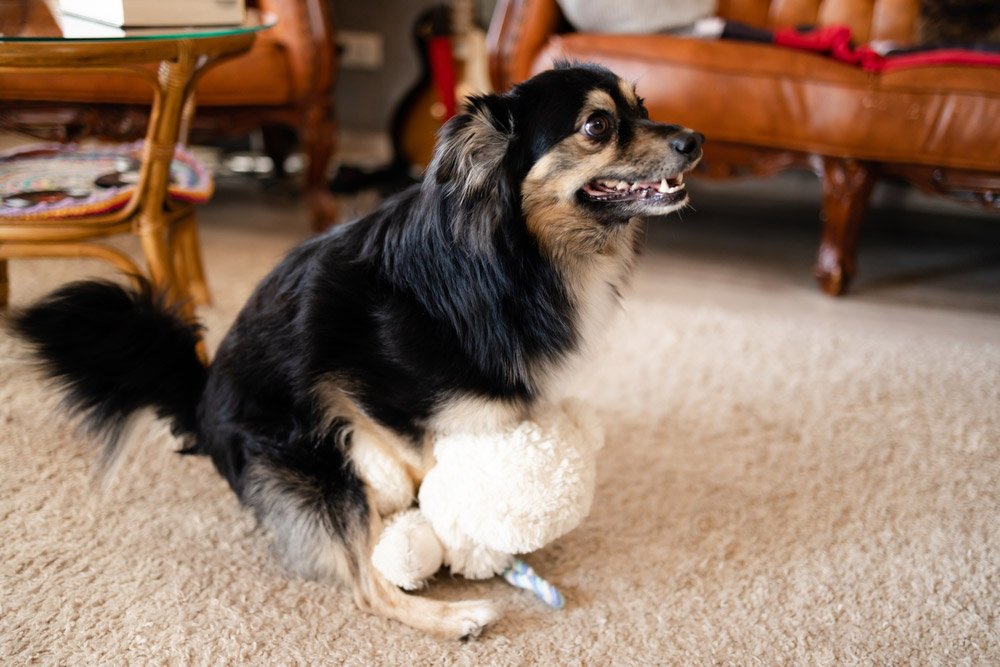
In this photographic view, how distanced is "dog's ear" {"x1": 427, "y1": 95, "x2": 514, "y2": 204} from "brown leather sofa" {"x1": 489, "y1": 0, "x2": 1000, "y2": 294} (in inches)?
50.2

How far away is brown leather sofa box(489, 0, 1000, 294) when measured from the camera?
8.05ft

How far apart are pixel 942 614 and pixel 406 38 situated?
3.74m

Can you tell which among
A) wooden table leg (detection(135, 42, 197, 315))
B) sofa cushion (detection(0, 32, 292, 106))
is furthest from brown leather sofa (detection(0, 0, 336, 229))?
wooden table leg (detection(135, 42, 197, 315))

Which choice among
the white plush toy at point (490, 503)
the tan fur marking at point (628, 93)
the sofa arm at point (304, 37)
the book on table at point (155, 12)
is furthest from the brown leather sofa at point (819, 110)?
Result: the white plush toy at point (490, 503)

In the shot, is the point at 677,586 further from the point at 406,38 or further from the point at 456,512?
the point at 406,38

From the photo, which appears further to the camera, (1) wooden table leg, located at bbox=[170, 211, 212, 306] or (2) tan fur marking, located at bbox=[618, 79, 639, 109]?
(1) wooden table leg, located at bbox=[170, 211, 212, 306]

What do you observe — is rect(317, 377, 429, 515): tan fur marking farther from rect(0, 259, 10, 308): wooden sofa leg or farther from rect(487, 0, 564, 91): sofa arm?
rect(487, 0, 564, 91): sofa arm

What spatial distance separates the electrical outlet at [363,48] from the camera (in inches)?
168

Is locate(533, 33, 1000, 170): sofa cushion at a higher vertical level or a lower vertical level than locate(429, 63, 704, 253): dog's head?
lower

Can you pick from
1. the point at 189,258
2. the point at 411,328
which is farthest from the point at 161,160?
the point at 411,328

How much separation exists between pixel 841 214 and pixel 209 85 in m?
2.17

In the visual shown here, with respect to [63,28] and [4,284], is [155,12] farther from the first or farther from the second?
[4,284]

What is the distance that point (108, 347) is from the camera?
1.42m

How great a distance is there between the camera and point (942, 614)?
1.39m
